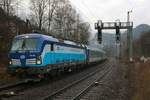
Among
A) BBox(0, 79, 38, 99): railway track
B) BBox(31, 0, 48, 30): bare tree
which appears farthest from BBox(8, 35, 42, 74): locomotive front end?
BBox(31, 0, 48, 30): bare tree

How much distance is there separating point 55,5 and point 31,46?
43138mm

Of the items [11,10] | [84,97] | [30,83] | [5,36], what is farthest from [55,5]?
[84,97]

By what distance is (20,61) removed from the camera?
64.5 feet

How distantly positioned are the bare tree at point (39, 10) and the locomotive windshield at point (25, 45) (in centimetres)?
3619

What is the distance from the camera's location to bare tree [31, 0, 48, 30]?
57.1 m

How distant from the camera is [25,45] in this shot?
2023cm

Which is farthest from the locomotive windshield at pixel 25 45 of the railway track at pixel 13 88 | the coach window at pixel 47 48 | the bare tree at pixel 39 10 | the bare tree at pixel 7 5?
the bare tree at pixel 39 10

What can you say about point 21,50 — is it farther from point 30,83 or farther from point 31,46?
point 30,83

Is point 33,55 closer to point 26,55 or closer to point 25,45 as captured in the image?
point 26,55

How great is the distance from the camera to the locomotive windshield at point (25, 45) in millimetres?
20016

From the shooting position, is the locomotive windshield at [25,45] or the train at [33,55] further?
the locomotive windshield at [25,45]

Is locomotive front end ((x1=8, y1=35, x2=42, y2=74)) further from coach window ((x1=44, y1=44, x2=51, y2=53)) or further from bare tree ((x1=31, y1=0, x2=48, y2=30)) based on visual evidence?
bare tree ((x1=31, y1=0, x2=48, y2=30))

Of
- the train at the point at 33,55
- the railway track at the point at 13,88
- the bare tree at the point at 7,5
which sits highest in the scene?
the bare tree at the point at 7,5

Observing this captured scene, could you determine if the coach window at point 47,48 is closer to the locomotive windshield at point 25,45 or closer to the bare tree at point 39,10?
the locomotive windshield at point 25,45
